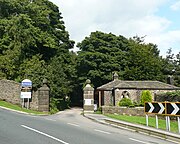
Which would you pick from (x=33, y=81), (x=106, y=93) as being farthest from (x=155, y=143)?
(x=106, y=93)

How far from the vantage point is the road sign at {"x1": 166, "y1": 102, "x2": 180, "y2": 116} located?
13.8 metres

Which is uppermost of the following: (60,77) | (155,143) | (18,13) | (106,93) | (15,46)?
(18,13)

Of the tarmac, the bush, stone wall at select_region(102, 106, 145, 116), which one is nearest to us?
the tarmac

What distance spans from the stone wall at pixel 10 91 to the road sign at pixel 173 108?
1794cm

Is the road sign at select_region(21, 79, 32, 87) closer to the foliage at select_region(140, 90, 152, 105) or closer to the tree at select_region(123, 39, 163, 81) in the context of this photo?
the foliage at select_region(140, 90, 152, 105)

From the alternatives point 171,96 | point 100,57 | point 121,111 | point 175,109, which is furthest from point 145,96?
point 175,109

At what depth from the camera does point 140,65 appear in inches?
2295

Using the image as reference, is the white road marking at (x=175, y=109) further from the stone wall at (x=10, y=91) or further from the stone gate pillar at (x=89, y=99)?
the stone wall at (x=10, y=91)

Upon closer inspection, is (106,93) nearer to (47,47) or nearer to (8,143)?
(47,47)

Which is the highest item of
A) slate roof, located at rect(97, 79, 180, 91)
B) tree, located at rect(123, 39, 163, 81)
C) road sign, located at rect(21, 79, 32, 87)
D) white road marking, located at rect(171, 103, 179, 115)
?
tree, located at rect(123, 39, 163, 81)

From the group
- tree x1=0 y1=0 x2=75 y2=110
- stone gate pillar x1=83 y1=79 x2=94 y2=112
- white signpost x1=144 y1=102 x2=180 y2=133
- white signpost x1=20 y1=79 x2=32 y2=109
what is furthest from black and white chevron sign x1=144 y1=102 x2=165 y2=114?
tree x1=0 y1=0 x2=75 y2=110

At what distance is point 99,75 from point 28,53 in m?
15.0

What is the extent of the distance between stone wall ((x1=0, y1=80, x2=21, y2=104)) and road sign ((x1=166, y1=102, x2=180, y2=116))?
1794cm

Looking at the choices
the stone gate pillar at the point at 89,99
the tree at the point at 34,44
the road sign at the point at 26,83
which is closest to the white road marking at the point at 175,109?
the stone gate pillar at the point at 89,99
